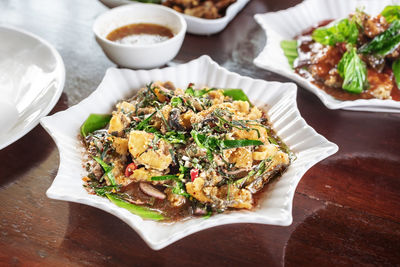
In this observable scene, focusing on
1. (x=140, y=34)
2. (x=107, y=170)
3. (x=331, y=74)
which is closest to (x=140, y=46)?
(x=140, y=34)

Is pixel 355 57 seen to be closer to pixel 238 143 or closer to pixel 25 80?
pixel 238 143

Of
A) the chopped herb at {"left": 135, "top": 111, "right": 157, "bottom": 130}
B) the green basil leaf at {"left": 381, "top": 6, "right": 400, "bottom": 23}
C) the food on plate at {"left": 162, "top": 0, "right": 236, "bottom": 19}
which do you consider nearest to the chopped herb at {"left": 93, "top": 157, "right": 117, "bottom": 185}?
the chopped herb at {"left": 135, "top": 111, "right": 157, "bottom": 130}

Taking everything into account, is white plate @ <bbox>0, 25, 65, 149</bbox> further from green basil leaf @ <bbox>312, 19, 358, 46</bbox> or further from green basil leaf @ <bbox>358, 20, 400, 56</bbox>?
green basil leaf @ <bbox>358, 20, 400, 56</bbox>

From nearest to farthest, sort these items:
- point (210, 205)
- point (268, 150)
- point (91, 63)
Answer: point (210, 205)
point (268, 150)
point (91, 63)

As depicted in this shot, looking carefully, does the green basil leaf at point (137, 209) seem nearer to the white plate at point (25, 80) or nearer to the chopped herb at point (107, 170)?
the chopped herb at point (107, 170)

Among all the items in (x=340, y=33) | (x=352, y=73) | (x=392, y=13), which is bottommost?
(x=352, y=73)

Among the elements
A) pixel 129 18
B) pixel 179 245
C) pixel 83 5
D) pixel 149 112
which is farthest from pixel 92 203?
pixel 83 5

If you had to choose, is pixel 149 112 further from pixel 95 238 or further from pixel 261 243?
pixel 261 243
